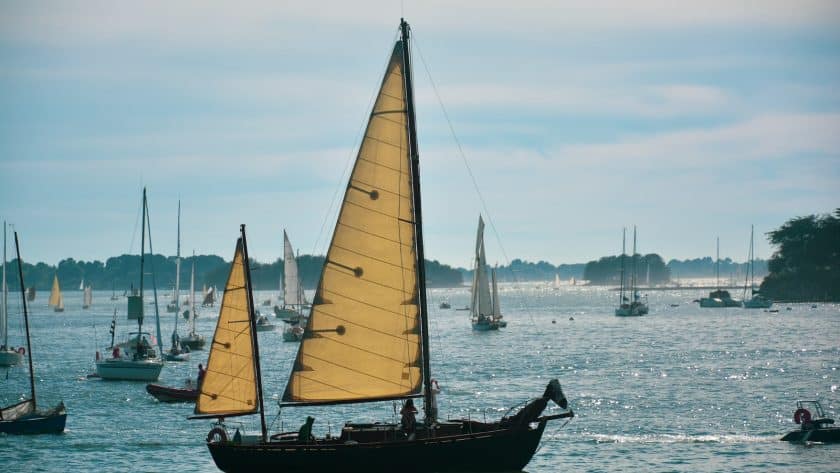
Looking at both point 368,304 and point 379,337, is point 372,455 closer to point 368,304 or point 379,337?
point 379,337

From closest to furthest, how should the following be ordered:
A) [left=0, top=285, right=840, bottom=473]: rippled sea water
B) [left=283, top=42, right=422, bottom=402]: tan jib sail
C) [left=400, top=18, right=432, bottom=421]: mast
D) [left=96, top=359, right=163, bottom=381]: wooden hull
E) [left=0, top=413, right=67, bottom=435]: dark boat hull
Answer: [left=400, top=18, right=432, bottom=421]: mast
[left=283, top=42, right=422, bottom=402]: tan jib sail
[left=0, top=285, right=840, bottom=473]: rippled sea water
[left=0, top=413, right=67, bottom=435]: dark boat hull
[left=96, top=359, right=163, bottom=381]: wooden hull

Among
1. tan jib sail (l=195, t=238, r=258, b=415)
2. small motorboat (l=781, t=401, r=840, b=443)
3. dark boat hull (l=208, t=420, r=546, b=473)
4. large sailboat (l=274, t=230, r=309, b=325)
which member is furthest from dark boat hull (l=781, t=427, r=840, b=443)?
large sailboat (l=274, t=230, r=309, b=325)

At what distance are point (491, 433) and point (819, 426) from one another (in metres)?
19.0

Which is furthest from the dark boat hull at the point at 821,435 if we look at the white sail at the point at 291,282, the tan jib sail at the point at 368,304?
the white sail at the point at 291,282

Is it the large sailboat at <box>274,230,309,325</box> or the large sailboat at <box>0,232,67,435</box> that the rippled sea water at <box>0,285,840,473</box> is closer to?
the large sailboat at <box>0,232,67,435</box>

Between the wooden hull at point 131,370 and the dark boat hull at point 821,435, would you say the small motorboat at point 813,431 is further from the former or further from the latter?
the wooden hull at point 131,370

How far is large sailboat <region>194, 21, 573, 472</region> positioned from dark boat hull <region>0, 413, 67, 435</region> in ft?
64.1

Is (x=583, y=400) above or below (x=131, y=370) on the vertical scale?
below

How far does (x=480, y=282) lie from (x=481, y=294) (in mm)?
4554

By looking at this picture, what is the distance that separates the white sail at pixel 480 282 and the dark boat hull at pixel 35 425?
264ft

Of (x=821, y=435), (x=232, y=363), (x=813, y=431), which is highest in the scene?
(x=232, y=363)

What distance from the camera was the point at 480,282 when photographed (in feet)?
456

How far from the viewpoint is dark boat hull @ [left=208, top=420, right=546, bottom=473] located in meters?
37.3

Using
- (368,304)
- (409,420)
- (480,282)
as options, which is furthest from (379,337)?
(480,282)
